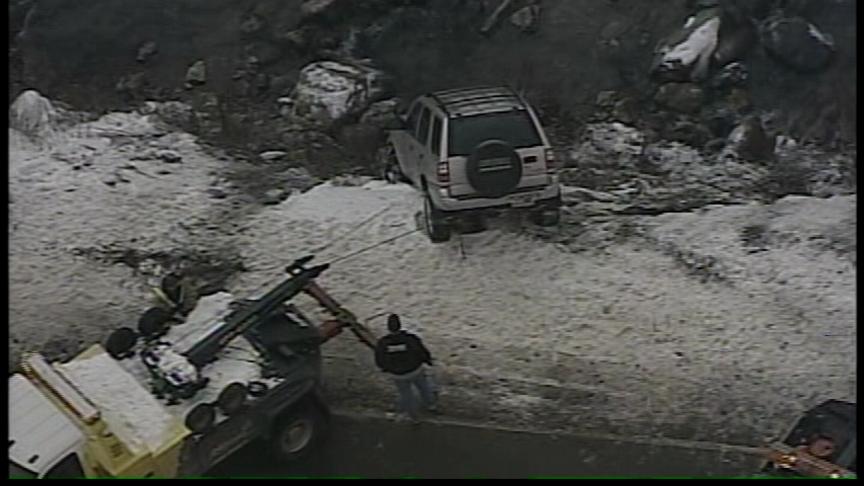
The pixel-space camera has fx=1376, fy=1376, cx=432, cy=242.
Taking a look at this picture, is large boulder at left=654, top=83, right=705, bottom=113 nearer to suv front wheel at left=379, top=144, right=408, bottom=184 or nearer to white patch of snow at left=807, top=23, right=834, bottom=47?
white patch of snow at left=807, top=23, right=834, bottom=47

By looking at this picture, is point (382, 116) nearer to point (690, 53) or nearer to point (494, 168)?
point (494, 168)

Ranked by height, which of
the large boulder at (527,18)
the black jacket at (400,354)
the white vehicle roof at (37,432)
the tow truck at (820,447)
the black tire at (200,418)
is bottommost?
the tow truck at (820,447)

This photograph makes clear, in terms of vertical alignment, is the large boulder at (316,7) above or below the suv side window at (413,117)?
above

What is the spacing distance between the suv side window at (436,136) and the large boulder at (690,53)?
446 centimetres

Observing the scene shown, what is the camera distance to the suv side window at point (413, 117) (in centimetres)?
1741

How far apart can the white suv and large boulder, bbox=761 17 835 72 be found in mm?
4939

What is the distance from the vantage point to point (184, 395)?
38.9 feet

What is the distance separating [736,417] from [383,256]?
4.77 m

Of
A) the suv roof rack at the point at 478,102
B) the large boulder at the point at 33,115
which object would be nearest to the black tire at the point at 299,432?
the suv roof rack at the point at 478,102

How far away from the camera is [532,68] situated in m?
20.3

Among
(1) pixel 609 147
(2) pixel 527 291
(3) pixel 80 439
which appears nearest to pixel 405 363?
(2) pixel 527 291

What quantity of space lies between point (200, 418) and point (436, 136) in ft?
19.6

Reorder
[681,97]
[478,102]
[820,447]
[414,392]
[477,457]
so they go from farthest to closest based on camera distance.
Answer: [681,97] → [478,102] → [414,392] → [477,457] → [820,447]

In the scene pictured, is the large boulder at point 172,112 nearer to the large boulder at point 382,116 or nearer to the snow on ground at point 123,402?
the large boulder at point 382,116
